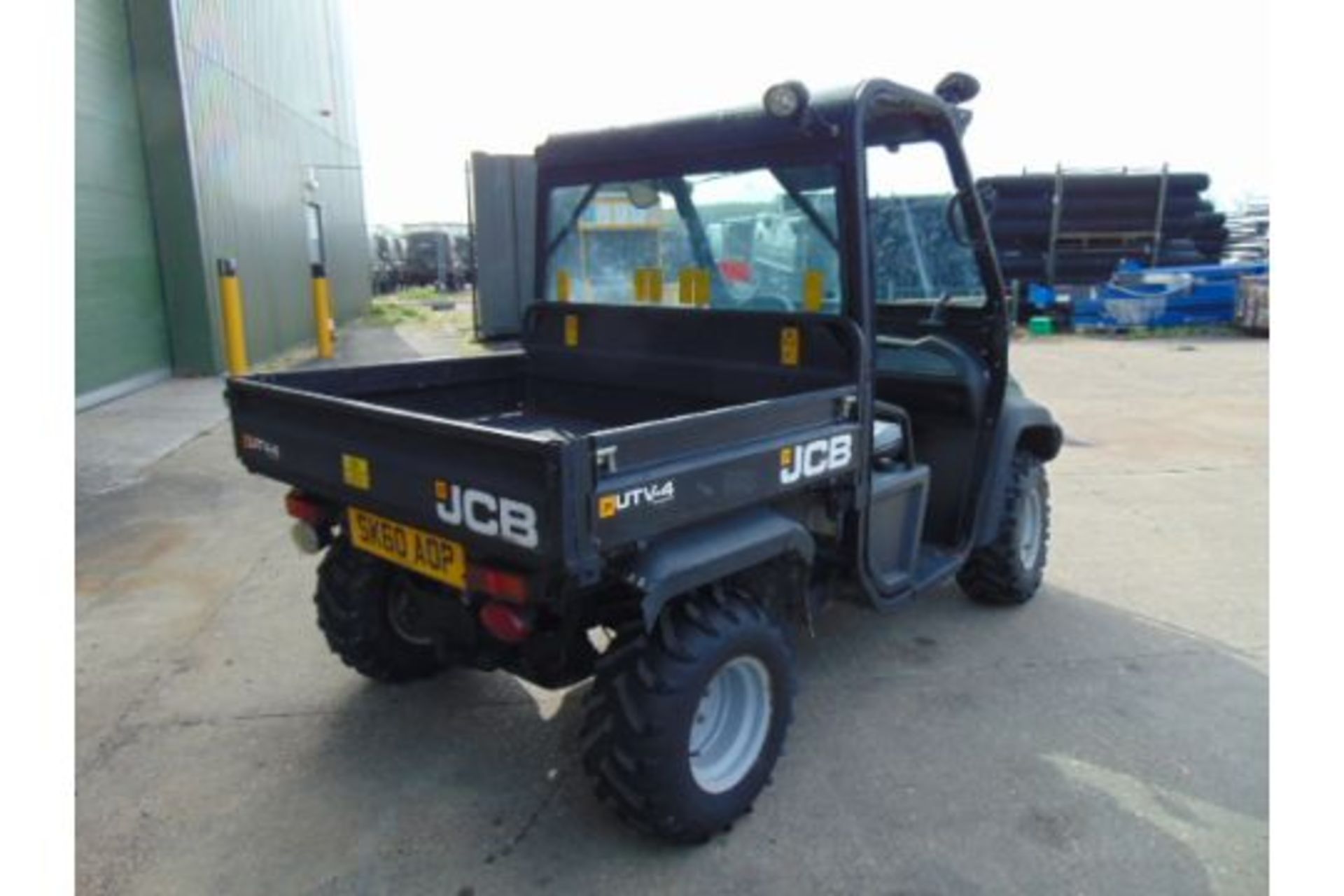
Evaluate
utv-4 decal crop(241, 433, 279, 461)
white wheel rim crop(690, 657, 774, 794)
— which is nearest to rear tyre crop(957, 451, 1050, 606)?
white wheel rim crop(690, 657, 774, 794)

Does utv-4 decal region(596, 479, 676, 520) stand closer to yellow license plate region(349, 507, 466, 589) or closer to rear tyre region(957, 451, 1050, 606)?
yellow license plate region(349, 507, 466, 589)

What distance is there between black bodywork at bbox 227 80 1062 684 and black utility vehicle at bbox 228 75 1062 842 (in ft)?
0.04

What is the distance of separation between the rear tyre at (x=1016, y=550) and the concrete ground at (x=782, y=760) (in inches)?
4.4

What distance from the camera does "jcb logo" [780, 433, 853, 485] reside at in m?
2.64

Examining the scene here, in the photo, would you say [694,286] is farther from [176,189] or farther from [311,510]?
[176,189]

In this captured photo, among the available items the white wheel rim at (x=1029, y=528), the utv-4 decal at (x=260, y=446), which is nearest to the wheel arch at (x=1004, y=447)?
the white wheel rim at (x=1029, y=528)

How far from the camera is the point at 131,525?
213 inches

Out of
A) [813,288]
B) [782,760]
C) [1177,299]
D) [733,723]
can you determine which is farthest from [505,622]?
[1177,299]

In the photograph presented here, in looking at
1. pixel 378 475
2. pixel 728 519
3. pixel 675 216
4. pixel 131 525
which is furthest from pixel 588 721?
pixel 131 525

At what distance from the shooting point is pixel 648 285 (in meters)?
3.61

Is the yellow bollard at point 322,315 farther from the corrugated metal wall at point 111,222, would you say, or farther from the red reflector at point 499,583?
the red reflector at point 499,583

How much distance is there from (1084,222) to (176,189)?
15063mm

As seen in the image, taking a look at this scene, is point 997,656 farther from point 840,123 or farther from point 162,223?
point 162,223

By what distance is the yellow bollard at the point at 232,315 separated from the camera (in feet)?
33.5
